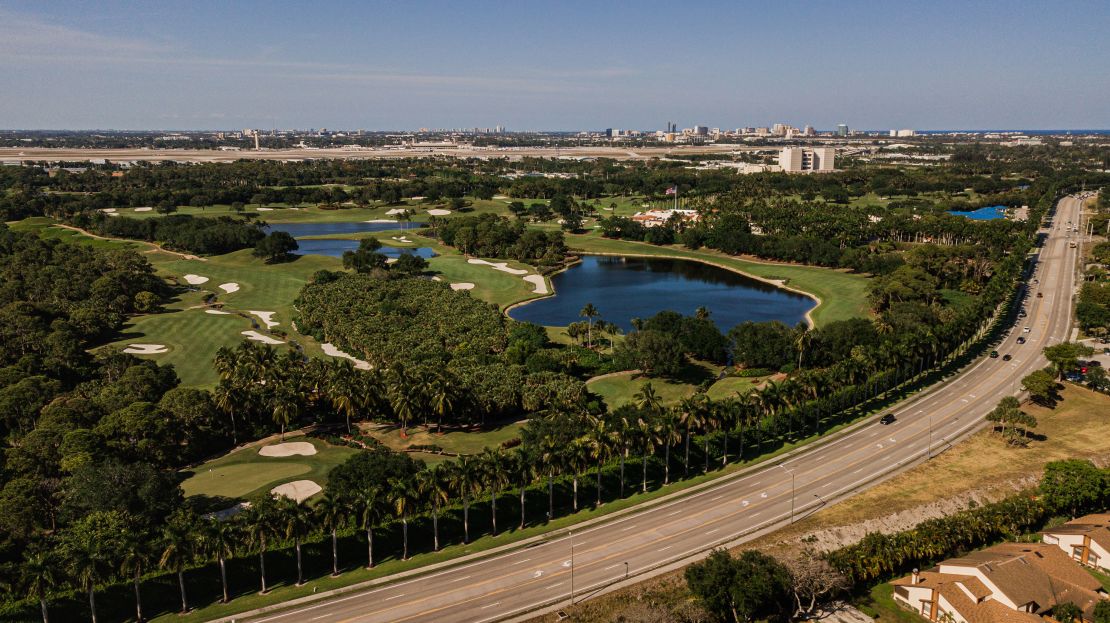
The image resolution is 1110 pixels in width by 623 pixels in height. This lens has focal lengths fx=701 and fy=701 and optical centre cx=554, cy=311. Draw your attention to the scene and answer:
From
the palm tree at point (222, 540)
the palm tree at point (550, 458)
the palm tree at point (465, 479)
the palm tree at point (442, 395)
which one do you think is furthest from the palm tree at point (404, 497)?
the palm tree at point (442, 395)

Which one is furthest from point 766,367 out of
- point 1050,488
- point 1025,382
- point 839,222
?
point 839,222

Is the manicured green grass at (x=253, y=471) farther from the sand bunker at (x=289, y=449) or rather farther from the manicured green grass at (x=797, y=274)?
the manicured green grass at (x=797, y=274)

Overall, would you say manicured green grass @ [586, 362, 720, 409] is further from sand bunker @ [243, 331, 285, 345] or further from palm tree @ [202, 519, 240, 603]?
sand bunker @ [243, 331, 285, 345]

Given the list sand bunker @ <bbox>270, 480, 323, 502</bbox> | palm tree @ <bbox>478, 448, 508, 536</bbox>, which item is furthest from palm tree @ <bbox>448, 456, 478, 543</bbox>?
sand bunker @ <bbox>270, 480, 323, 502</bbox>

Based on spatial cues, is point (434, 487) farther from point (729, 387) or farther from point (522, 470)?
point (729, 387)

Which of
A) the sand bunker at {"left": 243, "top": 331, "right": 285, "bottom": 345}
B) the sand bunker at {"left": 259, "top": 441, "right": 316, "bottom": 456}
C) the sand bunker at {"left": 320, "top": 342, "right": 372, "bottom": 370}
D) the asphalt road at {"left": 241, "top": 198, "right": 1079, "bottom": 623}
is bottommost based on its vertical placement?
the asphalt road at {"left": 241, "top": 198, "right": 1079, "bottom": 623}
